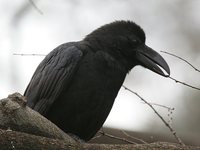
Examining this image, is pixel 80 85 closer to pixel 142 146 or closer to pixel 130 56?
pixel 130 56

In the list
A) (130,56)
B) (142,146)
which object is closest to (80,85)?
(130,56)

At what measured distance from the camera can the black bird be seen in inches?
201

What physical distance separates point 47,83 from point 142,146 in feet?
5.18

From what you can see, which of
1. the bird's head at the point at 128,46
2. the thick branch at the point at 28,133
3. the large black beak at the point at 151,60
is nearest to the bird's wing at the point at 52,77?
the bird's head at the point at 128,46

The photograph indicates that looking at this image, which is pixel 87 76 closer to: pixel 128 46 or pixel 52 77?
pixel 52 77

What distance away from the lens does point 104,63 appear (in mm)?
5305

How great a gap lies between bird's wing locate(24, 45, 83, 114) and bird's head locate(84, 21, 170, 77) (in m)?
0.31

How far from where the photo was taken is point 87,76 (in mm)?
5164

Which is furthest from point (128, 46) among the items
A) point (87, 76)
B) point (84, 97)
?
point (84, 97)

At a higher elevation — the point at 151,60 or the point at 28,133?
the point at 151,60

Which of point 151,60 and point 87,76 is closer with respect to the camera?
point 87,76

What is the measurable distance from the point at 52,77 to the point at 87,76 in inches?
12.3

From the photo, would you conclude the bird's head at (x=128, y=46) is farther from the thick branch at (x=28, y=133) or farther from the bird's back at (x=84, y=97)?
the thick branch at (x=28, y=133)

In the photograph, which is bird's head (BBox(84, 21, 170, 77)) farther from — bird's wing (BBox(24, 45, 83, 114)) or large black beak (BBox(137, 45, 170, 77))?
bird's wing (BBox(24, 45, 83, 114))
